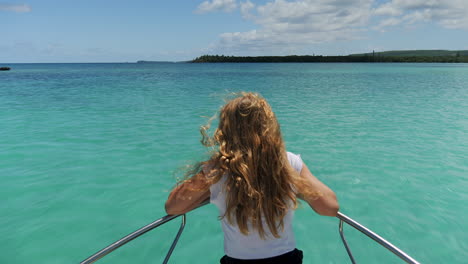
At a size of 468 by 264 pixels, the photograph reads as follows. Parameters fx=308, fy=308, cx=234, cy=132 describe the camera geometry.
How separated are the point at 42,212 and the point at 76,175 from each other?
1.29 metres

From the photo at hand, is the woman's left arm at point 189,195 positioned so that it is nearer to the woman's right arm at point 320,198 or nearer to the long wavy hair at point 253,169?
the long wavy hair at point 253,169

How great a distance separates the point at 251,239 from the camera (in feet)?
5.32

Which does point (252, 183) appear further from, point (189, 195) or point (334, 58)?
point (334, 58)

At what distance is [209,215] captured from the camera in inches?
187

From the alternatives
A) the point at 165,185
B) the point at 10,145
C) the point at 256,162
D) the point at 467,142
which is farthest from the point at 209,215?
the point at 467,142

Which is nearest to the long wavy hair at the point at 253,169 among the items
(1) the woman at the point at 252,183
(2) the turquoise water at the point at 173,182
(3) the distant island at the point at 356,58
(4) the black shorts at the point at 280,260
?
(1) the woman at the point at 252,183

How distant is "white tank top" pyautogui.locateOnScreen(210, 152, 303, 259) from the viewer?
5.28 ft

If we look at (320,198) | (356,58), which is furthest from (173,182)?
(356,58)

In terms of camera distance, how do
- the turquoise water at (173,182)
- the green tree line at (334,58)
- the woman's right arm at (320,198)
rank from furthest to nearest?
the green tree line at (334,58) < the turquoise water at (173,182) < the woman's right arm at (320,198)

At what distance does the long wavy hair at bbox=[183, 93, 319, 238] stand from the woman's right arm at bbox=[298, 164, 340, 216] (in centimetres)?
6

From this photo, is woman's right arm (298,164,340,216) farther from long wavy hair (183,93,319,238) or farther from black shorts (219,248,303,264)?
black shorts (219,248,303,264)

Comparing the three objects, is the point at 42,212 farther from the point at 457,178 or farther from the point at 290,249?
the point at 457,178

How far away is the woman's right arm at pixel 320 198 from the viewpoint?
1642mm

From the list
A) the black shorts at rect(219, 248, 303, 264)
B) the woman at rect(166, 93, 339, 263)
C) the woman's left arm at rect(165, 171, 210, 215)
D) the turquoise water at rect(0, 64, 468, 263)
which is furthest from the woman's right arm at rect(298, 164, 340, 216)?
the turquoise water at rect(0, 64, 468, 263)
